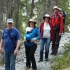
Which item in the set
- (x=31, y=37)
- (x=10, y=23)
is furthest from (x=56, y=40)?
(x=10, y=23)

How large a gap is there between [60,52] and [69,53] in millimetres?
993

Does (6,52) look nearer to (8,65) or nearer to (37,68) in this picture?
(8,65)

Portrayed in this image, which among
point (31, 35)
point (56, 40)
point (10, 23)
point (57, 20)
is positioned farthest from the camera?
point (56, 40)

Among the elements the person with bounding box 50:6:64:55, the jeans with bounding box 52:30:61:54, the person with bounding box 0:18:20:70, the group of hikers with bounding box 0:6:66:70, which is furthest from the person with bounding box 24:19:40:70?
the jeans with bounding box 52:30:61:54

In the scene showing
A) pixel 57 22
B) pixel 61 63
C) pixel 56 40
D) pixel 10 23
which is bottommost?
pixel 61 63

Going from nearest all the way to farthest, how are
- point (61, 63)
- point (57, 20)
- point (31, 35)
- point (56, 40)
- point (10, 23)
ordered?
point (10, 23), point (31, 35), point (61, 63), point (57, 20), point (56, 40)

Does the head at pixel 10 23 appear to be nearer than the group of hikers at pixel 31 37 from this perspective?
Yes

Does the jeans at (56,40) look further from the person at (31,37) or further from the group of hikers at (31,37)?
the person at (31,37)

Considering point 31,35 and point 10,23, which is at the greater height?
point 10,23

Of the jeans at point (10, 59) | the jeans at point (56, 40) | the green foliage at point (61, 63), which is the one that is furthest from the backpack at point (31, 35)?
the jeans at point (56, 40)

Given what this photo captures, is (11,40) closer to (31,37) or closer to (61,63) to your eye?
(31,37)

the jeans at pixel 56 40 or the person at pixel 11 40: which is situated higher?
the person at pixel 11 40

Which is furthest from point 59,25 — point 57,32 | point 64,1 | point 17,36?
point 64,1

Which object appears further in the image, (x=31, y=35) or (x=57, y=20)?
(x=57, y=20)
